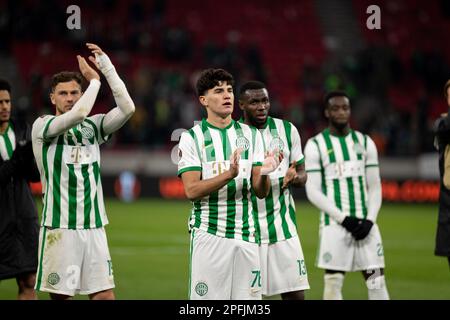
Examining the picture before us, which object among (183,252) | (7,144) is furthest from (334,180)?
(183,252)

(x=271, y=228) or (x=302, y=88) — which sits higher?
(x=302, y=88)

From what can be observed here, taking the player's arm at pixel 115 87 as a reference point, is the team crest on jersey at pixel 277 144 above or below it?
below

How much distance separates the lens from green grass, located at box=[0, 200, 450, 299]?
31.3ft

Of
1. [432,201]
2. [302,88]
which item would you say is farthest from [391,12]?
[432,201]

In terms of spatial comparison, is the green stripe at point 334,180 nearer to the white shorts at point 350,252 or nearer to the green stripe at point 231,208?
the white shorts at point 350,252

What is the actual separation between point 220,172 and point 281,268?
1424 mm

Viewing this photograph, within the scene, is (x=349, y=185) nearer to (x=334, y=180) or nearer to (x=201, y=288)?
(x=334, y=180)

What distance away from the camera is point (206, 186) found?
17.1 feet

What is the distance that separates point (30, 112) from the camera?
66.9ft

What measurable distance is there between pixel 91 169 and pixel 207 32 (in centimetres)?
2187

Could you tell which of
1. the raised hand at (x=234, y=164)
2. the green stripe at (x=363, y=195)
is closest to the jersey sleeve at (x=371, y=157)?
the green stripe at (x=363, y=195)

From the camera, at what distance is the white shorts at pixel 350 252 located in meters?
7.60

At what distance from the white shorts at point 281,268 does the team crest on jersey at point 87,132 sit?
1.59 meters
